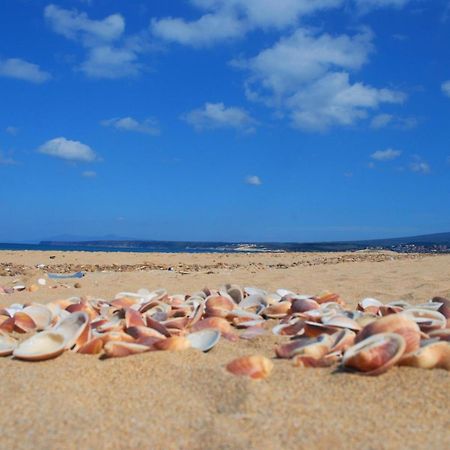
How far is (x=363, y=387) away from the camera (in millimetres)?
1878

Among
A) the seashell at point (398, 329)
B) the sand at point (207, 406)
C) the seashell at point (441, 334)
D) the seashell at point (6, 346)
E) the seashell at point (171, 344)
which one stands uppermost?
the seashell at point (398, 329)

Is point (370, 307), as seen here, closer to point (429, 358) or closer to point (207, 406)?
point (429, 358)

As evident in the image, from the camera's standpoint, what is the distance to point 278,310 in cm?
351

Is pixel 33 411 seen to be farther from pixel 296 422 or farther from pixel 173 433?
pixel 296 422

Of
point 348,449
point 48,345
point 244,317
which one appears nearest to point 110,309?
point 244,317

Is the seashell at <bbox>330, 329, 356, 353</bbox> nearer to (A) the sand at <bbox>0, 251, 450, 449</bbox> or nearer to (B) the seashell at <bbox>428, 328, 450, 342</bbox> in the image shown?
(A) the sand at <bbox>0, 251, 450, 449</bbox>

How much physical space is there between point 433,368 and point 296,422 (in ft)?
2.57

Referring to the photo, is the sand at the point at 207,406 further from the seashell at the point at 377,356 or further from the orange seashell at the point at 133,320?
the orange seashell at the point at 133,320

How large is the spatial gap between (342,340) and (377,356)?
14.4 inches

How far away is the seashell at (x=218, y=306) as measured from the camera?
3311 millimetres

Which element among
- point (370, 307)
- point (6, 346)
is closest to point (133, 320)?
point (6, 346)

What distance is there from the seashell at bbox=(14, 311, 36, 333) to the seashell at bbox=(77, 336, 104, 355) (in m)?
0.81

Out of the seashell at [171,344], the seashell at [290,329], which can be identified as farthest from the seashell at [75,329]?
the seashell at [290,329]

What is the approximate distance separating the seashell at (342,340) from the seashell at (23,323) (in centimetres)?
182
